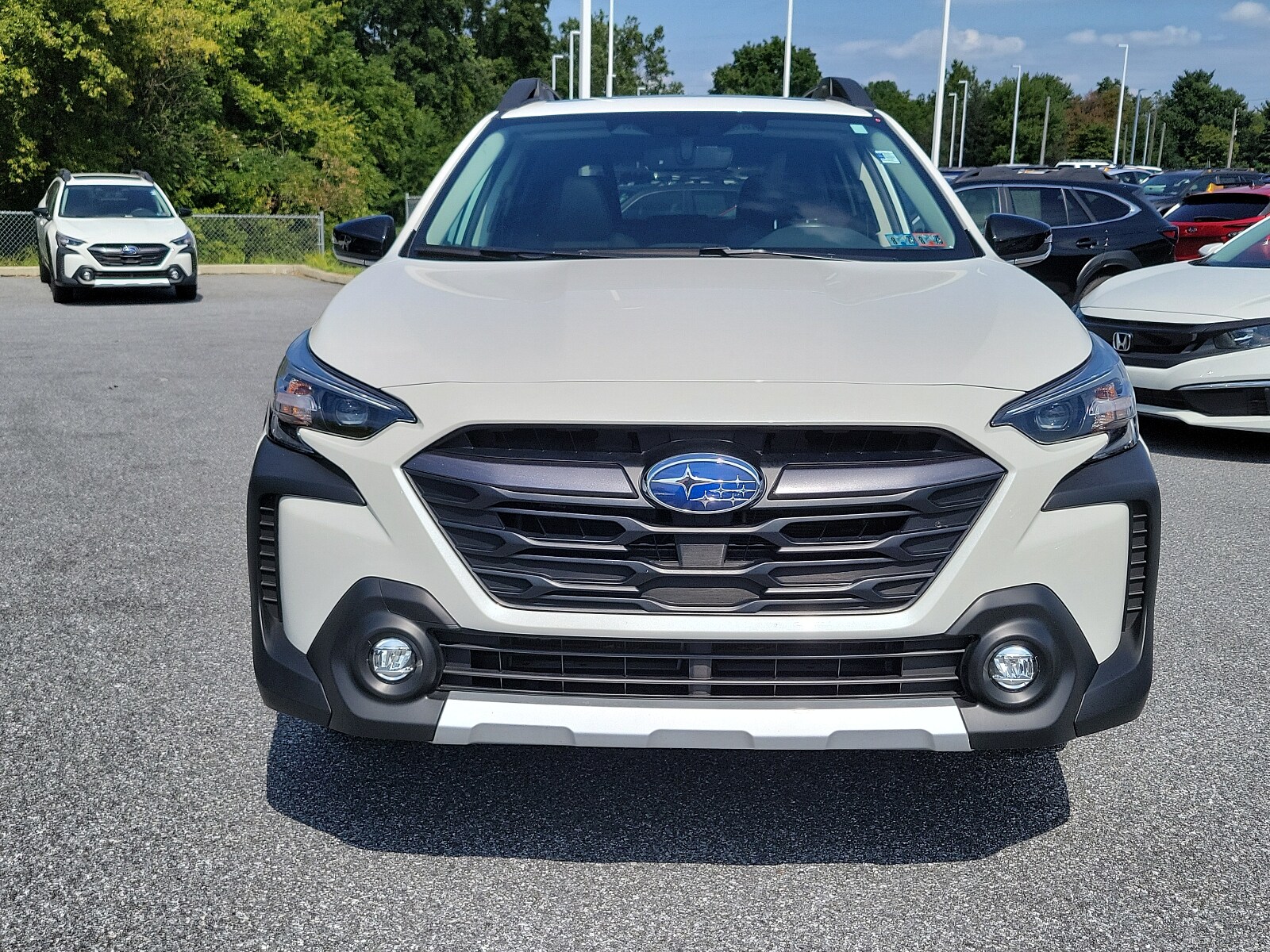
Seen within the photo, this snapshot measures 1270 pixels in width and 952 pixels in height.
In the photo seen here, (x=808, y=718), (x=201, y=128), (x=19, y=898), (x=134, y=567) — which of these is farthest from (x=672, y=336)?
(x=201, y=128)

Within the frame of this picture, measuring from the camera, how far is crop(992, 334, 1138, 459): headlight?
9.04 feet

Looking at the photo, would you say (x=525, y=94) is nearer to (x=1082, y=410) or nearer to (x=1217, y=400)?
(x=1082, y=410)

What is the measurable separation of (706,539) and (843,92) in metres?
3.09

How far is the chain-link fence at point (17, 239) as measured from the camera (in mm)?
26109

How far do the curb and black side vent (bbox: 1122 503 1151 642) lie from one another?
905 inches

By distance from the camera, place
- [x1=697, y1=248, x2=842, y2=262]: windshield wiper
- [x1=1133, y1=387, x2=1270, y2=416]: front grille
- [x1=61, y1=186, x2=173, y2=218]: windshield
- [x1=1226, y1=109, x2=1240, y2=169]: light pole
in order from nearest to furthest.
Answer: [x1=697, y1=248, x2=842, y2=262]: windshield wiper → [x1=1133, y1=387, x2=1270, y2=416]: front grille → [x1=61, y1=186, x2=173, y2=218]: windshield → [x1=1226, y1=109, x2=1240, y2=169]: light pole

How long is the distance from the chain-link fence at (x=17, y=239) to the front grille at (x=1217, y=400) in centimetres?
2359

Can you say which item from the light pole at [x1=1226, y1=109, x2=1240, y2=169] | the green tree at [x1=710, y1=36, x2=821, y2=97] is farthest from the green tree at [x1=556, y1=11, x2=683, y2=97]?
the light pole at [x1=1226, y1=109, x2=1240, y2=169]

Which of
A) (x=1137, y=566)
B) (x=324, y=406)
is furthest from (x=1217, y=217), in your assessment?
(x=324, y=406)

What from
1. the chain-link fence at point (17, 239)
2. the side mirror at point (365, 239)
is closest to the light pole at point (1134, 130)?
the chain-link fence at point (17, 239)

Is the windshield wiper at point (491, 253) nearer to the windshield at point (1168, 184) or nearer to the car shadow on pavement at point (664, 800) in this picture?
the car shadow on pavement at point (664, 800)

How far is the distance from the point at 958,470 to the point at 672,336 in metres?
0.69

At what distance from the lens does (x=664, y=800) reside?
3.34 metres

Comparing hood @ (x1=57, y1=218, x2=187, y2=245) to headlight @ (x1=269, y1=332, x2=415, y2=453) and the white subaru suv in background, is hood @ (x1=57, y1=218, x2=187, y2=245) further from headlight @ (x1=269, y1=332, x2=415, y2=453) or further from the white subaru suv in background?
headlight @ (x1=269, y1=332, x2=415, y2=453)
